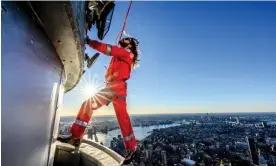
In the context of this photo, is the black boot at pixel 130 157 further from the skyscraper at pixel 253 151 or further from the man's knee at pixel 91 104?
the skyscraper at pixel 253 151

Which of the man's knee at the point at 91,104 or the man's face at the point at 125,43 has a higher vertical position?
the man's face at the point at 125,43

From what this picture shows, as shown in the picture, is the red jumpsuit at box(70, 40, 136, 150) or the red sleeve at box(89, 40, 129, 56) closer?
the red sleeve at box(89, 40, 129, 56)

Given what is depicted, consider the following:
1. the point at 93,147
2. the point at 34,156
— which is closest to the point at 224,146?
the point at 93,147

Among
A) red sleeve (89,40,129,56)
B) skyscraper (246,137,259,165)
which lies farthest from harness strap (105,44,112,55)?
skyscraper (246,137,259,165)

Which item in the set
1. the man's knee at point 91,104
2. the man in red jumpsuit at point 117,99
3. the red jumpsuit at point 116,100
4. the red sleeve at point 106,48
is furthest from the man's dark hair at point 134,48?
the man's knee at point 91,104

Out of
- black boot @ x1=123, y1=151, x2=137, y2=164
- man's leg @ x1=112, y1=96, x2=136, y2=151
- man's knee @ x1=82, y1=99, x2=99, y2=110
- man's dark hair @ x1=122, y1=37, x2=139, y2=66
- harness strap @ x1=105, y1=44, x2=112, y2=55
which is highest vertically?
man's dark hair @ x1=122, y1=37, x2=139, y2=66

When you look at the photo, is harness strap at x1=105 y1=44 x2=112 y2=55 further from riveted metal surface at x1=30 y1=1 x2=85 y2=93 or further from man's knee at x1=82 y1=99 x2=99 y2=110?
man's knee at x1=82 y1=99 x2=99 y2=110

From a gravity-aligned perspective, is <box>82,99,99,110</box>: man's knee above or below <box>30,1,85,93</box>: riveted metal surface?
below

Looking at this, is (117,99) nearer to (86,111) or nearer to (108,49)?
(86,111)
